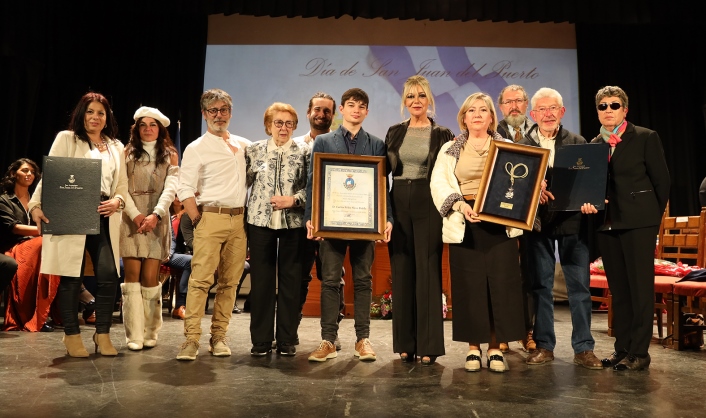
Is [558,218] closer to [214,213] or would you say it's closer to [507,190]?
[507,190]

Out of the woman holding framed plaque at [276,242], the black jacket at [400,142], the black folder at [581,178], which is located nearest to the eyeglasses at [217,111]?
the woman holding framed plaque at [276,242]

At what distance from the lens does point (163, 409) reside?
2496 millimetres

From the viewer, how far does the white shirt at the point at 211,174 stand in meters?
3.68

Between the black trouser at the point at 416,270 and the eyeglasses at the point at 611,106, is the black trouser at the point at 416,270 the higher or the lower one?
the lower one

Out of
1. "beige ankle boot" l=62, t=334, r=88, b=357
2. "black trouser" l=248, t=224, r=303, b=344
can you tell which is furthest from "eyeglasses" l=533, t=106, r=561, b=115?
"beige ankle boot" l=62, t=334, r=88, b=357

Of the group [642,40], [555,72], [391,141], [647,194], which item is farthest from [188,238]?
[642,40]

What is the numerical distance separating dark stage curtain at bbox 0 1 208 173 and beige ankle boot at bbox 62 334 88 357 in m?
4.09

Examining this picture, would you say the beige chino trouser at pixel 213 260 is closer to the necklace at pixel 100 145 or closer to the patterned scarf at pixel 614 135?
the necklace at pixel 100 145

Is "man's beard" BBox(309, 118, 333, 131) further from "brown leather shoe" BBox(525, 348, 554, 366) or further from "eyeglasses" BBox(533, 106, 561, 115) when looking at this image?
"brown leather shoe" BBox(525, 348, 554, 366)

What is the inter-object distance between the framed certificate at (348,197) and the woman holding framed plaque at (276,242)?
0.76 ft

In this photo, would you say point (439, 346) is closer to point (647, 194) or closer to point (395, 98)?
point (647, 194)

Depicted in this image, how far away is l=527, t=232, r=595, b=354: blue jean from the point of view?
11.7 feet

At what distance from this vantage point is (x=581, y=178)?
346 cm

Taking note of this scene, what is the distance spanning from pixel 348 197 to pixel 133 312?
158 centimetres
